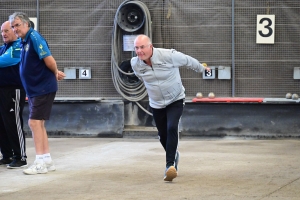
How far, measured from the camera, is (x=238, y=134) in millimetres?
12789

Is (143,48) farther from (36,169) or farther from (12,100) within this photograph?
(12,100)

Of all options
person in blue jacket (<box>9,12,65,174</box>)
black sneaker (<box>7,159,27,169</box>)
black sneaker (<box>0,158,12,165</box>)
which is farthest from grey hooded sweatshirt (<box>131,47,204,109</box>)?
black sneaker (<box>0,158,12,165</box>)

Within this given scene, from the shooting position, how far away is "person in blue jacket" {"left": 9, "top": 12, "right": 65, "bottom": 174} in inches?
341

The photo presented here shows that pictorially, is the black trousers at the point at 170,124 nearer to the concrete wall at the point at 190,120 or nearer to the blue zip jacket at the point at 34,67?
the blue zip jacket at the point at 34,67

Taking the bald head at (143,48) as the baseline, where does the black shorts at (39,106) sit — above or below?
below

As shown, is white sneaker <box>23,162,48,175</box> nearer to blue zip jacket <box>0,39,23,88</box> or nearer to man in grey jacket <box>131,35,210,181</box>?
blue zip jacket <box>0,39,23,88</box>

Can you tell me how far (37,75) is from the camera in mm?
8688

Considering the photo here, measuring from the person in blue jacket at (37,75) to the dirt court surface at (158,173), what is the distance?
0.45 m

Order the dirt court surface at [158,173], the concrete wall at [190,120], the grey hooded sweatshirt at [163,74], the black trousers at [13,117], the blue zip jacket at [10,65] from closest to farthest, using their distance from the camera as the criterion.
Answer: the dirt court surface at [158,173]
the grey hooded sweatshirt at [163,74]
the blue zip jacket at [10,65]
the black trousers at [13,117]
the concrete wall at [190,120]

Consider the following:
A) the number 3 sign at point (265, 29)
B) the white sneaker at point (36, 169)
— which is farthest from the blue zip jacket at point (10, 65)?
the number 3 sign at point (265, 29)

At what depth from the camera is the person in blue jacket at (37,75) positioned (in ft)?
28.5

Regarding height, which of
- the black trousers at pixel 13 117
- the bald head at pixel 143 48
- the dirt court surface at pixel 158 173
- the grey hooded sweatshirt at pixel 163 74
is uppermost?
the bald head at pixel 143 48

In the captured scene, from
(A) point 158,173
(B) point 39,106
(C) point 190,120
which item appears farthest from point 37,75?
(C) point 190,120

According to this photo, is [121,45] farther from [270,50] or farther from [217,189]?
[217,189]
